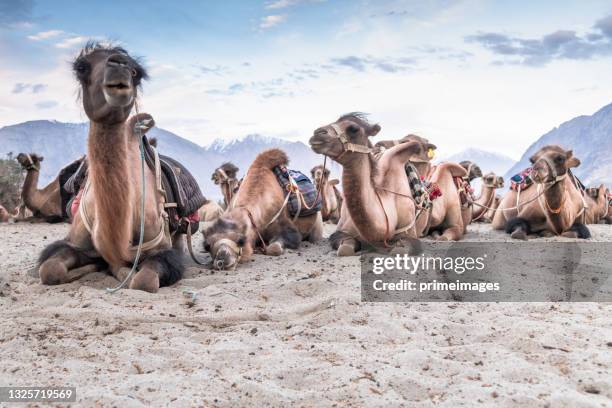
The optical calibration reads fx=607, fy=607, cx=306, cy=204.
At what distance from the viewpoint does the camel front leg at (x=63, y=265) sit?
16.6ft

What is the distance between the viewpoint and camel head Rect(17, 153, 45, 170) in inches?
468

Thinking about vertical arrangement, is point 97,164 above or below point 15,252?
above

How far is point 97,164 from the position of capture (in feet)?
15.1

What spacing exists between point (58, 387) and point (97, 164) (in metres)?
2.10

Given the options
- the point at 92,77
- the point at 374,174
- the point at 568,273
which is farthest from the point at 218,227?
the point at 568,273

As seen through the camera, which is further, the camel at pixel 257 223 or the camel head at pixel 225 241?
the camel at pixel 257 223

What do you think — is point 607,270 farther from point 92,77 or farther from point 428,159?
point 92,77

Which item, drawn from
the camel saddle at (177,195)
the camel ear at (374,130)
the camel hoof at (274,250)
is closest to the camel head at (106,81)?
the camel saddle at (177,195)

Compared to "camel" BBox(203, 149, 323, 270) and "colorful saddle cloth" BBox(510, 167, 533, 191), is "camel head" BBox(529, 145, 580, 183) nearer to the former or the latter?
"colorful saddle cloth" BBox(510, 167, 533, 191)

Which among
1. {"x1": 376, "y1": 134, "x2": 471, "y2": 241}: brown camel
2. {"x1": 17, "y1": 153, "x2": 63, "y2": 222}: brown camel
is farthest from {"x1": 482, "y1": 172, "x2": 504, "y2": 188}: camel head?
{"x1": 17, "y1": 153, "x2": 63, "y2": 222}: brown camel

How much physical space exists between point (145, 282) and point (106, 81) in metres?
1.63

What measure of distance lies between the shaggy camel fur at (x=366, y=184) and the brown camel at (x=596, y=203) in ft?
26.3

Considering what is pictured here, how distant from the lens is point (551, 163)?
8789mm

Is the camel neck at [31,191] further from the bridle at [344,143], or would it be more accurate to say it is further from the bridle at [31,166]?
the bridle at [344,143]
